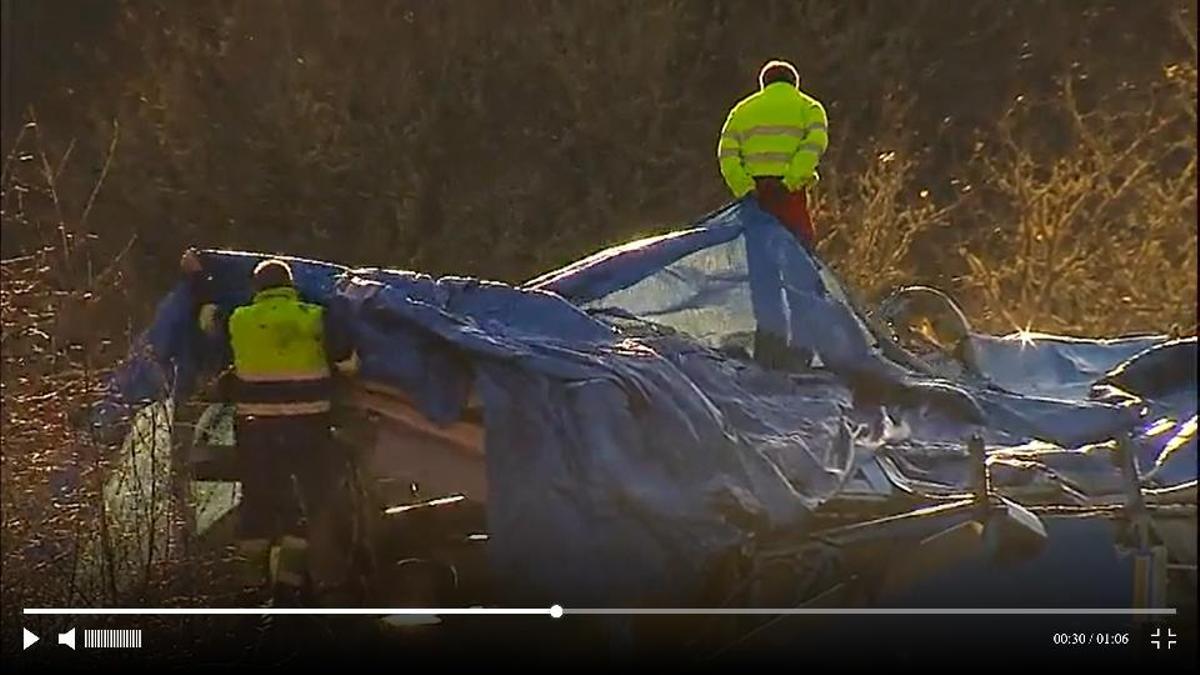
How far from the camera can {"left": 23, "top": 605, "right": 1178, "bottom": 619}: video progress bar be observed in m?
2.76

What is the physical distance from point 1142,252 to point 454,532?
1.02 metres

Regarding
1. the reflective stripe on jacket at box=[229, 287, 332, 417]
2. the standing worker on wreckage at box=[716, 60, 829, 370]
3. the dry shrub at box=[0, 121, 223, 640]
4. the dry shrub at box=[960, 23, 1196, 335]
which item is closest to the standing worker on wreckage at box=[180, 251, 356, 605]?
the reflective stripe on jacket at box=[229, 287, 332, 417]

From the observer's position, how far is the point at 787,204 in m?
2.88

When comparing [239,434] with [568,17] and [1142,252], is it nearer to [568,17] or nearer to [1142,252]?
[568,17]

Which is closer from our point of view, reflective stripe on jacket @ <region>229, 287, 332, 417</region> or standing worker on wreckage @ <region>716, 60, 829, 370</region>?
reflective stripe on jacket @ <region>229, 287, 332, 417</region>

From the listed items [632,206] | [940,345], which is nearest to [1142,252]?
[940,345]

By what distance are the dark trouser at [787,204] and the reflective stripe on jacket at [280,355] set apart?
0.63 meters

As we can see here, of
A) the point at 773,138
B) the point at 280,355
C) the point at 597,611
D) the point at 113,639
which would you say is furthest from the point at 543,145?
the point at 113,639

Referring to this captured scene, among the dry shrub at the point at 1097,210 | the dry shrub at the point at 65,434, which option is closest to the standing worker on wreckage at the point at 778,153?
the dry shrub at the point at 1097,210

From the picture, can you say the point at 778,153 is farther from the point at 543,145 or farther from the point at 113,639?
the point at 113,639

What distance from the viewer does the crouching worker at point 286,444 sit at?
107 inches

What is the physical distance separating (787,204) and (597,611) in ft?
2.01

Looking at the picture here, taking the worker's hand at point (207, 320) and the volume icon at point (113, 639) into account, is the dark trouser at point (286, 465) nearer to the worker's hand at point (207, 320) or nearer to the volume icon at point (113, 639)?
the worker's hand at point (207, 320)

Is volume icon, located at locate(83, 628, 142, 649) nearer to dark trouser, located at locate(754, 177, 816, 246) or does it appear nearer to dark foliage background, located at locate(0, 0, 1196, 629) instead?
dark foliage background, located at locate(0, 0, 1196, 629)
